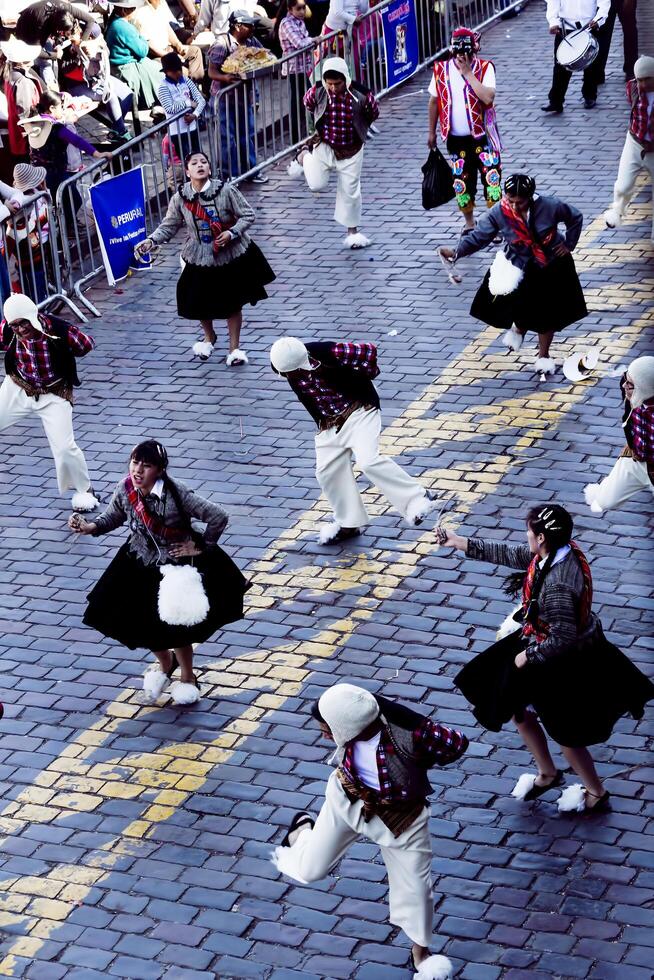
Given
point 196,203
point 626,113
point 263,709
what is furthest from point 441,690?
point 626,113

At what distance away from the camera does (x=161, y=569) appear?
7.82 m

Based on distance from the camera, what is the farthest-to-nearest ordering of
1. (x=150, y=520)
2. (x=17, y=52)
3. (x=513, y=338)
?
1. (x=17, y=52)
2. (x=513, y=338)
3. (x=150, y=520)

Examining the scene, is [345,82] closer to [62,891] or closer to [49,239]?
[49,239]

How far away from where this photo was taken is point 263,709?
813 cm

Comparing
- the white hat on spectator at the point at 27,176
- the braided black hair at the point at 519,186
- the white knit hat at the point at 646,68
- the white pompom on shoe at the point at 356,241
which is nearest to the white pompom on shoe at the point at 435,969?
the braided black hair at the point at 519,186

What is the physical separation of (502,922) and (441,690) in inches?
70.2

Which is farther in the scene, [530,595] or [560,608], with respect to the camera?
[530,595]

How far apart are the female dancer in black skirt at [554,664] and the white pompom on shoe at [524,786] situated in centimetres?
27

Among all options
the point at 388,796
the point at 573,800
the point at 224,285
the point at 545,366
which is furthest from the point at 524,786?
the point at 224,285

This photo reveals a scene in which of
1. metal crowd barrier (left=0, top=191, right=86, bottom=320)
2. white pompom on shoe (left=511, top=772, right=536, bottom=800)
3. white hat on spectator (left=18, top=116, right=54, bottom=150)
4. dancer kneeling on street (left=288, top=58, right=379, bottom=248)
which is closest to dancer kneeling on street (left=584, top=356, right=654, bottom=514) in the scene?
white pompom on shoe (left=511, top=772, right=536, bottom=800)

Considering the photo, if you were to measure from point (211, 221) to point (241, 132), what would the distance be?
5.22 metres

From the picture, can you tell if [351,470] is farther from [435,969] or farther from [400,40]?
[400,40]

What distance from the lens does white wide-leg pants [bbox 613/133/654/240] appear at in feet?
42.8

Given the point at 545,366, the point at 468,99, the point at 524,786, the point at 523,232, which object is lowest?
the point at 545,366
